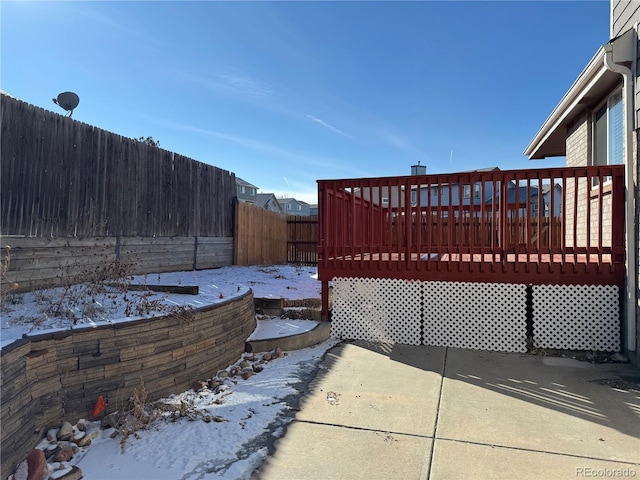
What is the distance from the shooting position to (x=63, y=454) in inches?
85.7

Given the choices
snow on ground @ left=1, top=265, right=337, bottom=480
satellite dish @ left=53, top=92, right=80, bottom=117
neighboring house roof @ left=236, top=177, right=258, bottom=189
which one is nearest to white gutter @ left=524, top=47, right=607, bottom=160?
snow on ground @ left=1, top=265, right=337, bottom=480

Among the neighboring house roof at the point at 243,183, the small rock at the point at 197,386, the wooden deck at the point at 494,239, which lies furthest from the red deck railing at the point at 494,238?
the neighboring house roof at the point at 243,183

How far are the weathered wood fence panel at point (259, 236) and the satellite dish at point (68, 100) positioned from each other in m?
4.30

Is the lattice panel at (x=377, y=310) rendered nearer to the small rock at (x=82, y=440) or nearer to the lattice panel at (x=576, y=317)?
the lattice panel at (x=576, y=317)

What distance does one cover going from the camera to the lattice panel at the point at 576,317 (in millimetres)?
4449

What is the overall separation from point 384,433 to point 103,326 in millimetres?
2221

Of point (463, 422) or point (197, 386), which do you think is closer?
point (463, 422)

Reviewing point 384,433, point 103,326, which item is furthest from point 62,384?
point 384,433

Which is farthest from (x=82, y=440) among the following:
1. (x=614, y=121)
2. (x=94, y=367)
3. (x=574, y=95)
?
(x=574, y=95)

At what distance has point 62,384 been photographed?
2.47 meters

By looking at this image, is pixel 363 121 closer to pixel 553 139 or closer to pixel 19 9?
pixel 553 139

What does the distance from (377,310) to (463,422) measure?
97.1 inches

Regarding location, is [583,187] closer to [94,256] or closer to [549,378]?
[549,378]

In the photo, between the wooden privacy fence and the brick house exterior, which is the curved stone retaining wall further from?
the wooden privacy fence
